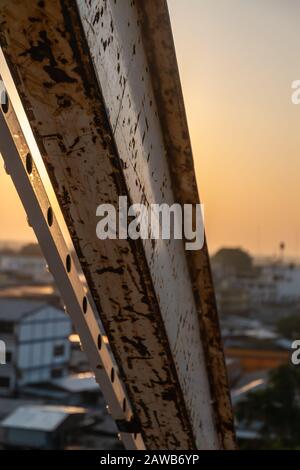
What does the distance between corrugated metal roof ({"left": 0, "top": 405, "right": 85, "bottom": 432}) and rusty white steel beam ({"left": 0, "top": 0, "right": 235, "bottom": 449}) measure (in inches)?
303

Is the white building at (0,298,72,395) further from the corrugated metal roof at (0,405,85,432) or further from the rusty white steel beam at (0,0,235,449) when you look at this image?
the rusty white steel beam at (0,0,235,449)

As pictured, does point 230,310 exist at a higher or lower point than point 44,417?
higher

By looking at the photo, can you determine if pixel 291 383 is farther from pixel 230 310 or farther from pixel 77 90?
pixel 230 310

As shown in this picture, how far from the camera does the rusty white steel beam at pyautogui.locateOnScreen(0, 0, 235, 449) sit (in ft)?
1.69

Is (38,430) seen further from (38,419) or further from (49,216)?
(49,216)

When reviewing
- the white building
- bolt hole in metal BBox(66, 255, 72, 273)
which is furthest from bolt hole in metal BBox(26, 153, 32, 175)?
the white building

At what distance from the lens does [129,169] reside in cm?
63

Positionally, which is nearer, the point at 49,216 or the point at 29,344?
the point at 49,216

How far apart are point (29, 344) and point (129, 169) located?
38.7 ft

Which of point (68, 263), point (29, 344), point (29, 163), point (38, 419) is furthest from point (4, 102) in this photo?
point (29, 344)

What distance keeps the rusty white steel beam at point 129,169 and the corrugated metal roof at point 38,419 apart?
7.70m

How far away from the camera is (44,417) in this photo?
854cm
